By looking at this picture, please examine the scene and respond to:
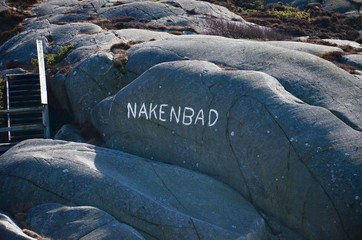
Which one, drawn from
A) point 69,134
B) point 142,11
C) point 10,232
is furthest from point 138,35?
point 10,232

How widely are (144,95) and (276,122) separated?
13.6ft

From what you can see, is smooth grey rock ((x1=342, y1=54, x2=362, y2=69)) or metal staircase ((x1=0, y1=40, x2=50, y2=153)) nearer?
smooth grey rock ((x1=342, y1=54, x2=362, y2=69))

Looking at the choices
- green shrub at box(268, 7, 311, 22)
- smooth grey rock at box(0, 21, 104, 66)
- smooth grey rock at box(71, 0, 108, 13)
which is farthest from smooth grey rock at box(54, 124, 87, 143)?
green shrub at box(268, 7, 311, 22)

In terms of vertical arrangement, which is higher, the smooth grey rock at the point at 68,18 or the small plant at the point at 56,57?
the smooth grey rock at the point at 68,18

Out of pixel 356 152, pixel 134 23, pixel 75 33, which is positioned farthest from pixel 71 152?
pixel 134 23

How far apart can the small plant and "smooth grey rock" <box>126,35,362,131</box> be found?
14.0 feet

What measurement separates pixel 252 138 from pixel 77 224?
14.2 ft

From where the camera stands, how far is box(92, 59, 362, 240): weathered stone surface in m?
7.30

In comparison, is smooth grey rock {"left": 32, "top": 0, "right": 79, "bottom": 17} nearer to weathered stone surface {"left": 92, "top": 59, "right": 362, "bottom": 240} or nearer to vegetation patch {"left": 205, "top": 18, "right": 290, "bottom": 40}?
vegetation patch {"left": 205, "top": 18, "right": 290, "bottom": 40}

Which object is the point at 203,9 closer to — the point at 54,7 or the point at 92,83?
the point at 54,7

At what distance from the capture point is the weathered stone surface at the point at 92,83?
42.9 feet

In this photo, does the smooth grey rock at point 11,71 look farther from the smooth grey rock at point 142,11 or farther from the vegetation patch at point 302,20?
the vegetation patch at point 302,20

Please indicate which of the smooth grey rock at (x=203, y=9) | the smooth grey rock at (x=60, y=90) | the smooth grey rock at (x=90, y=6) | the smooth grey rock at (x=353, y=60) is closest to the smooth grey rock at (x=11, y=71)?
the smooth grey rock at (x=60, y=90)

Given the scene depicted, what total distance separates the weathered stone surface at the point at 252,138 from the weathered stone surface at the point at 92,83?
5.88ft
